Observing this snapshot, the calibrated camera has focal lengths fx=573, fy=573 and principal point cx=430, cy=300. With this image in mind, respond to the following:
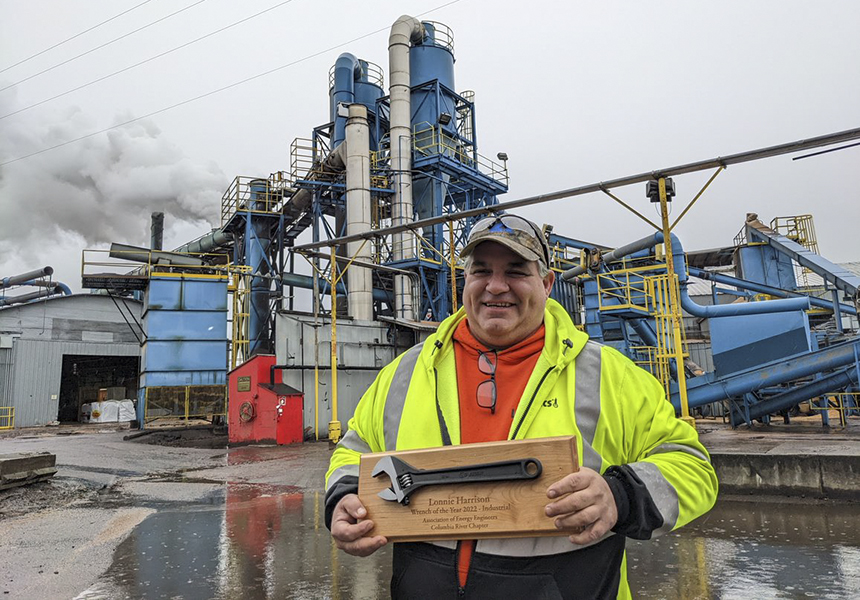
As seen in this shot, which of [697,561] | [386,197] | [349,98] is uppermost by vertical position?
[349,98]

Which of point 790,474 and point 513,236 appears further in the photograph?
point 790,474

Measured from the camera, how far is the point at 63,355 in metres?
29.0

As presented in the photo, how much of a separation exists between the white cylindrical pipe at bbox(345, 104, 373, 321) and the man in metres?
18.6

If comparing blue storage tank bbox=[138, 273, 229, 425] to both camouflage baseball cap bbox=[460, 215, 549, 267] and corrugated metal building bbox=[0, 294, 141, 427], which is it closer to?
corrugated metal building bbox=[0, 294, 141, 427]

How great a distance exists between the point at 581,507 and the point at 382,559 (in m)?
3.49

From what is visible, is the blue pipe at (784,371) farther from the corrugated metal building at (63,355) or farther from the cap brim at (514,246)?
the corrugated metal building at (63,355)

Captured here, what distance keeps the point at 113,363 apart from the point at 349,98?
2182 centimetres

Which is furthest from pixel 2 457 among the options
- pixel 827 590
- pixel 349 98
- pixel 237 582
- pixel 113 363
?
pixel 113 363

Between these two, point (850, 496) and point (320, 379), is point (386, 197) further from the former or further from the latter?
point (850, 496)

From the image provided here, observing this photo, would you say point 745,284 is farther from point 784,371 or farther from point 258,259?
point 258,259

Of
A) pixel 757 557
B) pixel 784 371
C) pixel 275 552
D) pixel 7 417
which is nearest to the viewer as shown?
pixel 757 557

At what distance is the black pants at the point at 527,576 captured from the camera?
4.92 ft

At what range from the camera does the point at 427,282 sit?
22172 mm

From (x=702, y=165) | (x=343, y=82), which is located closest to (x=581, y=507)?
(x=702, y=165)
